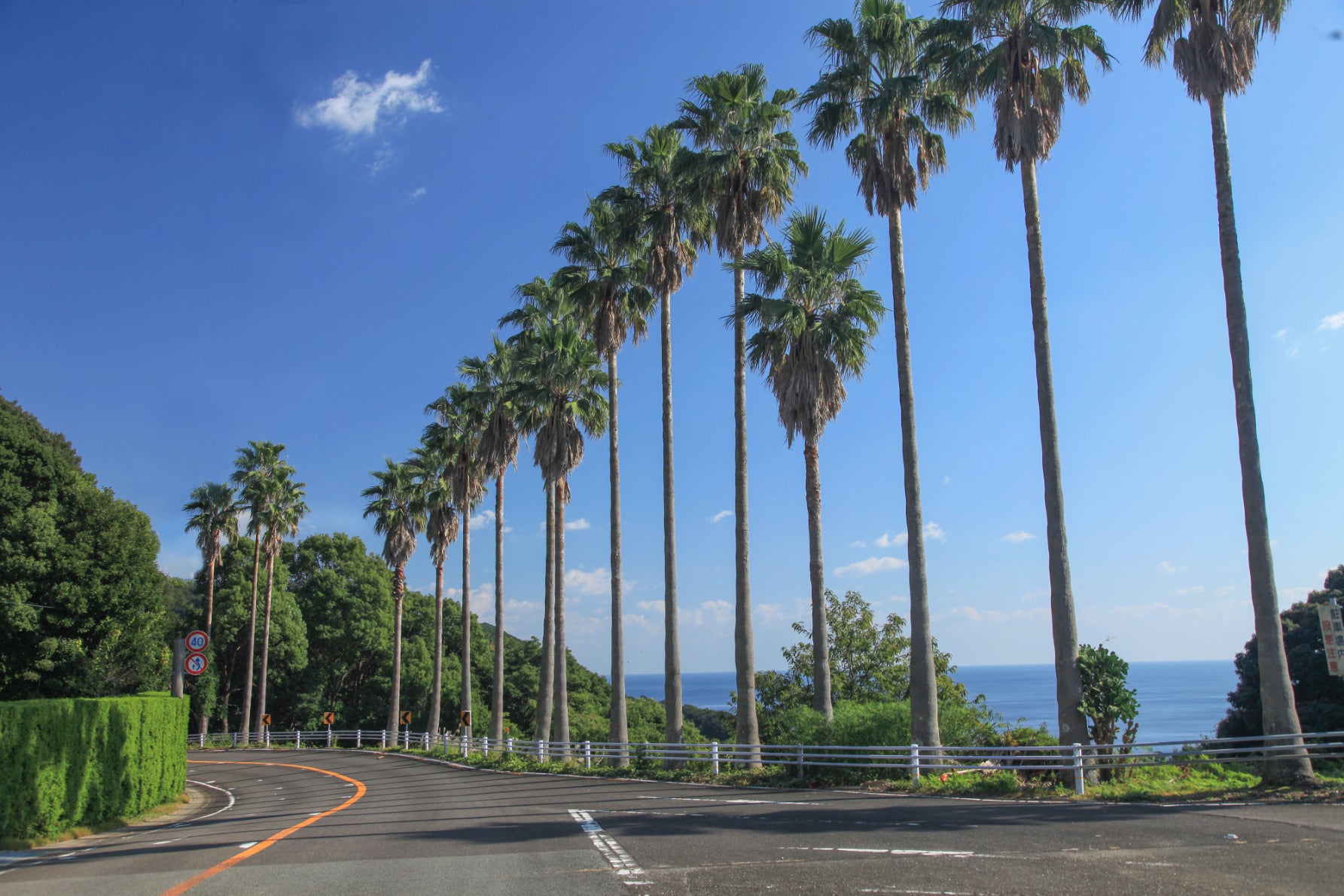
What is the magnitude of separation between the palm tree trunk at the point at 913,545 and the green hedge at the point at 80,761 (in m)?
16.1

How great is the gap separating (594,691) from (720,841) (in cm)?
6905

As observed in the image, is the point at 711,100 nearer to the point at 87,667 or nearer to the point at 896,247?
the point at 896,247

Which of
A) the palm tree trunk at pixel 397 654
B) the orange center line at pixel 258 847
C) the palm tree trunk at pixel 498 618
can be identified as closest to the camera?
the orange center line at pixel 258 847

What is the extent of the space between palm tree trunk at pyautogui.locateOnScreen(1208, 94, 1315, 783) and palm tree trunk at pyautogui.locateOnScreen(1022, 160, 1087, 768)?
296cm

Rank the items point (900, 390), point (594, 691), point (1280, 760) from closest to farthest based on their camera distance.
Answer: point (1280, 760) → point (900, 390) → point (594, 691)

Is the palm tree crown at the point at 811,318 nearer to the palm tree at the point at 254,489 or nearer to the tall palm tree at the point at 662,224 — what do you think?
the tall palm tree at the point at 662,224

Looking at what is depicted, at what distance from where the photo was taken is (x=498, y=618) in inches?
1455

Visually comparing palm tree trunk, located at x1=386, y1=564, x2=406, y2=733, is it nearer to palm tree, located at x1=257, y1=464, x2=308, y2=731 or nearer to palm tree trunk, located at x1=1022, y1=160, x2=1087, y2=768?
palm tree, located at x1=257, y1=464, x2=308, y2=731

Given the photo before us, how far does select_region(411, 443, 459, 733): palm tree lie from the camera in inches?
1757

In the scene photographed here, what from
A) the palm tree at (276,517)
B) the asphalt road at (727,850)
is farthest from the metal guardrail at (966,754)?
the palm tree at (276,517)

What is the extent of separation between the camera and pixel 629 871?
9141mm

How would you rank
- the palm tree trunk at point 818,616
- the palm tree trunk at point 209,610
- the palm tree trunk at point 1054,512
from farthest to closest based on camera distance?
1. the palm tree trunk at point 209,610
2. the palm tree trunk at point 818,616
3. the palm tree trunk at point 1054,512

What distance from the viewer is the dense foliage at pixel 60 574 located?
29.5m

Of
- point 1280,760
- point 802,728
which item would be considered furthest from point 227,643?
point 1280,760
